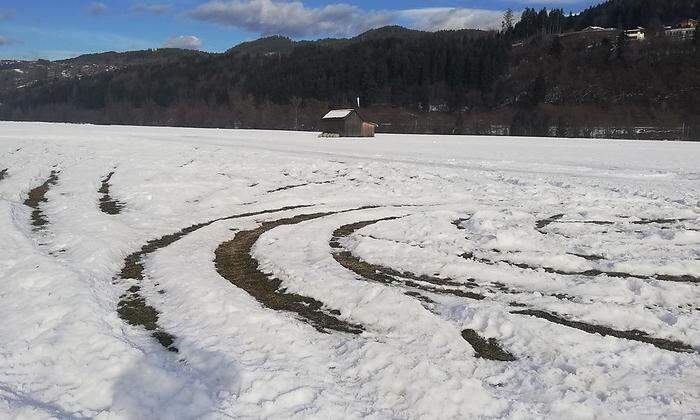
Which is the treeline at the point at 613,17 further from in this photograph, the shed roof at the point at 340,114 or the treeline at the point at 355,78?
the shed roof at the point at 340,114

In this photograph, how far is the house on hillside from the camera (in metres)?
77.6

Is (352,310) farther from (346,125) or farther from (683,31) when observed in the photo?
(683,31)

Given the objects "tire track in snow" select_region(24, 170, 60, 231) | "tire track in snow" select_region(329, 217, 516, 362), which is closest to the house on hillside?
"tire track in snow" select_region(24, 170, 60, 231)

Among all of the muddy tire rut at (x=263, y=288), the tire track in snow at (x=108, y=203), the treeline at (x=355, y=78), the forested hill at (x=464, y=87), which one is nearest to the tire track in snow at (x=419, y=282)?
the muddy tire rut at (x=263, y=288)

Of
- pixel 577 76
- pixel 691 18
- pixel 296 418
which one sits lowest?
pixel 296 418

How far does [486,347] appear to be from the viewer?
661cm

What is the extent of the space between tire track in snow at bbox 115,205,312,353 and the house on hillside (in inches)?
2565

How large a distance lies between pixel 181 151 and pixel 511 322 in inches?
1440

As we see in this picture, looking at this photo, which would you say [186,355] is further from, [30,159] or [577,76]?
[577,76]

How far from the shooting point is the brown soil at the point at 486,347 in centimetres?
633

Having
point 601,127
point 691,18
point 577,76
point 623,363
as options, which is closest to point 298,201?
point 623,363

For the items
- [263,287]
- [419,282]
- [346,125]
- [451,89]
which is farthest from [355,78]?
[263,287]

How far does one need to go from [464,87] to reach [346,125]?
2860 inches

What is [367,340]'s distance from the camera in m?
6.76
